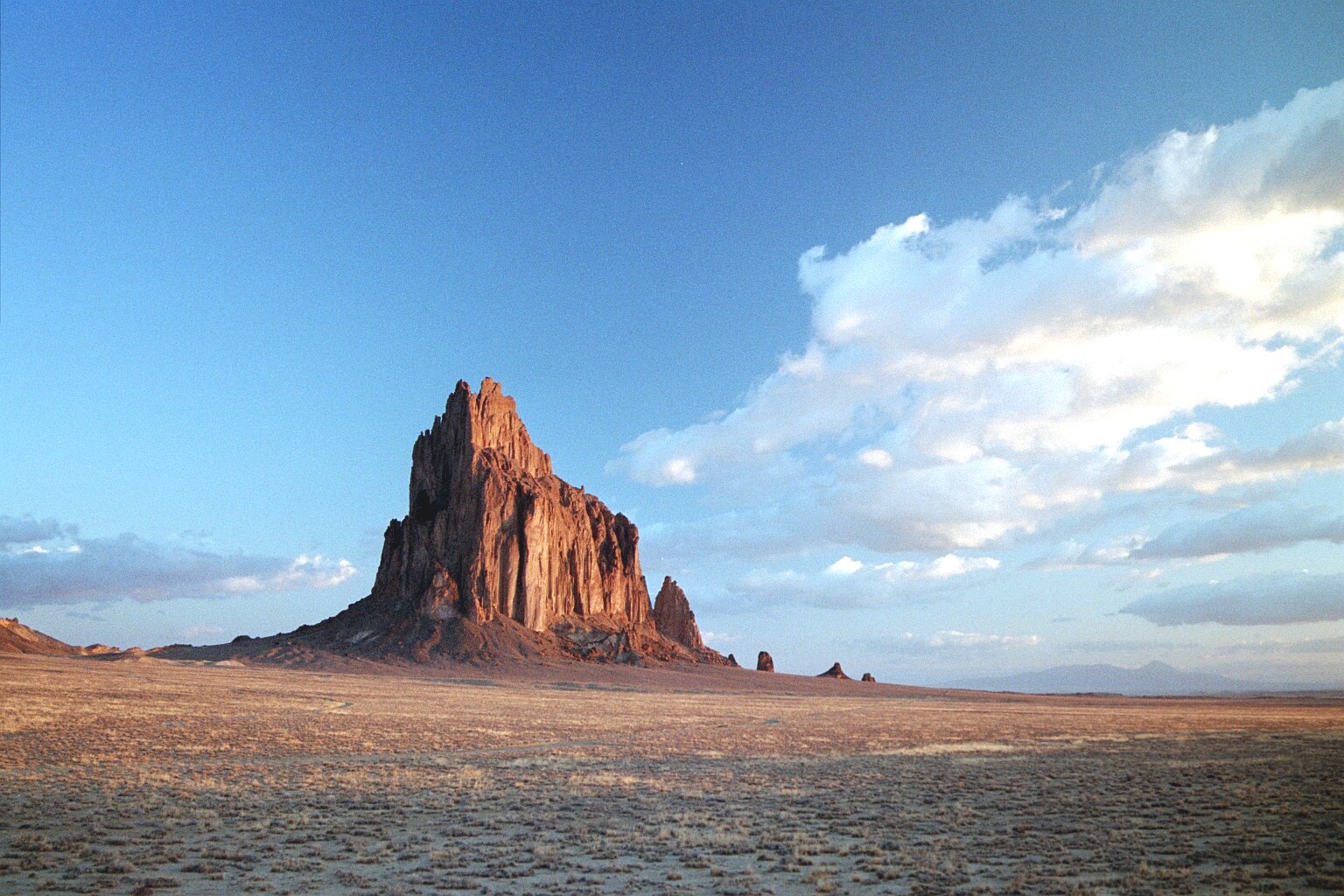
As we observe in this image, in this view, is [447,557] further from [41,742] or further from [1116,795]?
[1116,795]

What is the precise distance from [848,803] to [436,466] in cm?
11009

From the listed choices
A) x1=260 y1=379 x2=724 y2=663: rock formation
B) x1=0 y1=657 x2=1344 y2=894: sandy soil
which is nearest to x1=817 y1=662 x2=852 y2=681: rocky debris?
x1=260 y1=379 x2=724 y2=663: rock formation

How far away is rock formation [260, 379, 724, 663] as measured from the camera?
104 m

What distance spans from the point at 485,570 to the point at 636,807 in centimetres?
9530

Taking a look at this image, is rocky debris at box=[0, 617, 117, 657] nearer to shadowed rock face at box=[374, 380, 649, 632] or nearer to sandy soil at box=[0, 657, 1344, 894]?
shadowed rock face at box=[374, 380, 649, 632]

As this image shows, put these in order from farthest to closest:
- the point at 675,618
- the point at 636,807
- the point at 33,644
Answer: the point at 675,618, the point at 33,644, the point at 636,807

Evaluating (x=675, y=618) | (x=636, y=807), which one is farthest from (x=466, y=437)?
(x=636, y=807)

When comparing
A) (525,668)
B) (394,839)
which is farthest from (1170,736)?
(525,668)

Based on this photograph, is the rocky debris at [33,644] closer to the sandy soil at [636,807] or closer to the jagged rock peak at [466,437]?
the jagged rock peak at [466,437]

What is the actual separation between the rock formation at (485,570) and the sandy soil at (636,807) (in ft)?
209

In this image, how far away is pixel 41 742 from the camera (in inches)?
1062

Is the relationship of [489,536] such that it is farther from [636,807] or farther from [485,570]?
[636,807]

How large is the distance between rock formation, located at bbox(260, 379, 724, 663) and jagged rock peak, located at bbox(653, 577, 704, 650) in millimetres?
12161

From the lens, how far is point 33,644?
102 m
